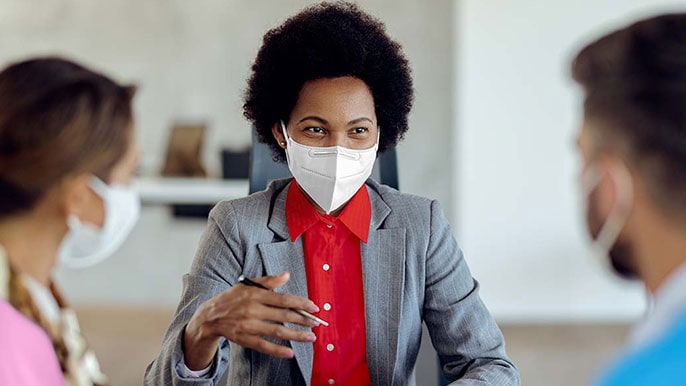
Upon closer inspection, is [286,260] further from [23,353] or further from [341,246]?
[23,353]

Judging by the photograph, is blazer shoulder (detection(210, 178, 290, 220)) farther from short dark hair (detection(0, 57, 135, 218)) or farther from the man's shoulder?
the man's shoulder

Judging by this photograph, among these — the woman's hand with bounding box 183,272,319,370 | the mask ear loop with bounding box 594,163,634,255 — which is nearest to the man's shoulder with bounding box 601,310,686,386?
the mask ear loop with bounding box 594,163,634,255

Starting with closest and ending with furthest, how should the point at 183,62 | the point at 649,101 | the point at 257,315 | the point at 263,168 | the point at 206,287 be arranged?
the point at 649,101 < the point at 257,315 < the point at 206,287 < the point at 263,168 < the point at 183,62

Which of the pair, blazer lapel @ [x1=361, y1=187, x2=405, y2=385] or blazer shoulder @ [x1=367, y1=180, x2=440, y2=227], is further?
blazer shoulder @ [x1=367, y1=180, x2=440, y2=227]

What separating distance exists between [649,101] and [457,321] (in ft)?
2.58

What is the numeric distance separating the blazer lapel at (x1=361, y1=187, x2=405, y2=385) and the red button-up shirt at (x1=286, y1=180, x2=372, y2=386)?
0.02 meters

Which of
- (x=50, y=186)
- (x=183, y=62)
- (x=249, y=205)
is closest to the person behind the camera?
(x=50, y=186)

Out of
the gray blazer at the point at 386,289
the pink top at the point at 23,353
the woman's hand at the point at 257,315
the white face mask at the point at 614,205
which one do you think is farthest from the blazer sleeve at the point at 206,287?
the white face mask at the point at 614,205

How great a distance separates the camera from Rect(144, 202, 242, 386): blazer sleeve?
1502 millimetres

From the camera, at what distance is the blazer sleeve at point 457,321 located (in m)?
1.62

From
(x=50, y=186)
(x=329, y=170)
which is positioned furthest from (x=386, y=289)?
(x=50, y=186)

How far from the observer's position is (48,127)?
1040 millimetres

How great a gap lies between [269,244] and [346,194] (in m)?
0.18

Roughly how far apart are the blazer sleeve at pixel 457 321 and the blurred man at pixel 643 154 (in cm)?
63
